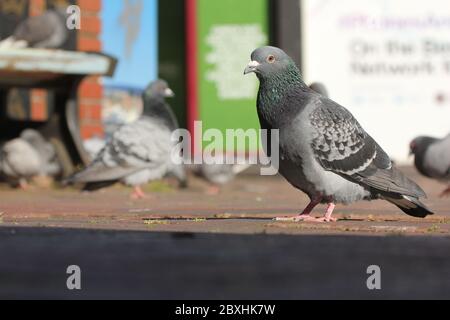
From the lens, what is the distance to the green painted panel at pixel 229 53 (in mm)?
13891

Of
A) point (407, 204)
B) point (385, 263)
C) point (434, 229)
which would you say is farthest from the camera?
point (407, 204)

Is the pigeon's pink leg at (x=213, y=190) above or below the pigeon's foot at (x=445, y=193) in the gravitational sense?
below

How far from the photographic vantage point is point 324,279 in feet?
9.28

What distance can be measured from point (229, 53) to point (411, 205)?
8668 millimetres

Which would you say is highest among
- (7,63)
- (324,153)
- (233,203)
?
(7,63)

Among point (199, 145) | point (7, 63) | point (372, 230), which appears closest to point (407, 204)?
point (372, 230)

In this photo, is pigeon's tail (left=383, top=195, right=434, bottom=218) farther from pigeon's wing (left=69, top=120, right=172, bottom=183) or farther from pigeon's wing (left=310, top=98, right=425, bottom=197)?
pigeon's wing (left=69, top=120, right=172, bottom=183)

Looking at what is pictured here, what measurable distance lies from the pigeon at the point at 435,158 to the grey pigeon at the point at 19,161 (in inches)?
153

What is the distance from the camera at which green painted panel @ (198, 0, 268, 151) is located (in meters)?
13.9

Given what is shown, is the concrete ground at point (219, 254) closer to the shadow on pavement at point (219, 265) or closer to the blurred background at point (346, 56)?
the shadow on pavement at point (219, 265)

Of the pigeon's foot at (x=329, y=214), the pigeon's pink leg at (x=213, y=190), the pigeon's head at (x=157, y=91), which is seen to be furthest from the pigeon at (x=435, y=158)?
the pigeon's foot at (x=329, y=214)

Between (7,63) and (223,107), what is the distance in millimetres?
4809
